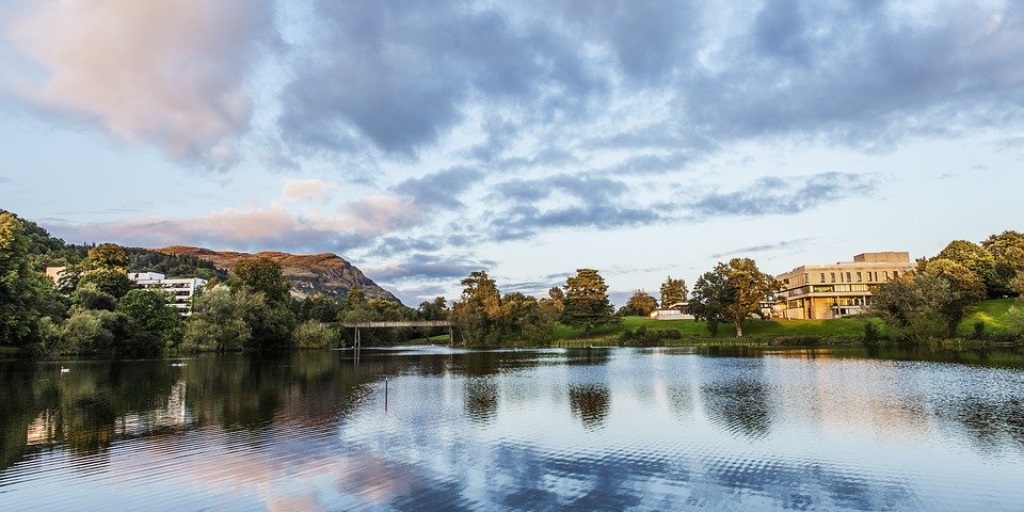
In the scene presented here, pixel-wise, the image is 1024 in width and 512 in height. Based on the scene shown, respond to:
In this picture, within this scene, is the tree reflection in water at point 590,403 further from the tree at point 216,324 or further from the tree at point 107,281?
the tree at point 107,281

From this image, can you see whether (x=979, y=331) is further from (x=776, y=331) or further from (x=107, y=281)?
(x=107, y=281)

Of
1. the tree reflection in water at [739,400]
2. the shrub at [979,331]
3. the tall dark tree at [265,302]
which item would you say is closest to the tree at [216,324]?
the tall dark tree at [265,302]

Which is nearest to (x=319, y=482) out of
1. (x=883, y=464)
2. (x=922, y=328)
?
(x=883, y=464)

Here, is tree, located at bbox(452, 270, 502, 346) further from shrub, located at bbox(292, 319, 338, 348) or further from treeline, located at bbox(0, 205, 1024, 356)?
shrub, located at bbox(292, 319, 338, 348)

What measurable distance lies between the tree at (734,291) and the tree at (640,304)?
72884mm

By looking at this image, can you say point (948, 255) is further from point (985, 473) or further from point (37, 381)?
point (37, 381)

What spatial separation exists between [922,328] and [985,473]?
249 feet

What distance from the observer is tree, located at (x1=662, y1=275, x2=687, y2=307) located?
599ft

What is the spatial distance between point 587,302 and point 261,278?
70.8 m

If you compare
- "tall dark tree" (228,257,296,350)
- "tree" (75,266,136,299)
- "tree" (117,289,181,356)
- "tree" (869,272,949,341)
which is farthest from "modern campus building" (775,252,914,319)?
"tree" (75,266,136,299)

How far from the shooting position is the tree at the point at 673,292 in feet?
599

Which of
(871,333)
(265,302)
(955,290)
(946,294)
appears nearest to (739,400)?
(946,294)

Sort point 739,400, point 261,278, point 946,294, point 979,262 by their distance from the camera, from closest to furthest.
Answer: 1. point 739,400
2. point 946,294
3. point 979,262
4. point 261,278

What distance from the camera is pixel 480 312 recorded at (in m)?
127
